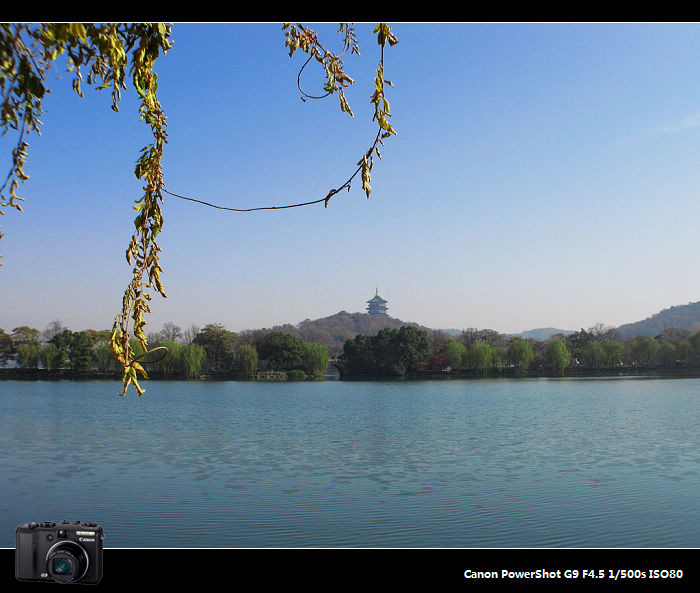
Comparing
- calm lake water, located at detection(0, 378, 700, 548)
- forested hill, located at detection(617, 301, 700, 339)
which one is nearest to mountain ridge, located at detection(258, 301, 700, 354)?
forested hill, located at detection(617, 301, 700, 339)

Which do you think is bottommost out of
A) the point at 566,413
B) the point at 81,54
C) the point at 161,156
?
the point at 566,413

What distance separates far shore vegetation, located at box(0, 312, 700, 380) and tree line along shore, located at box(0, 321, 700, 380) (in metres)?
0.05

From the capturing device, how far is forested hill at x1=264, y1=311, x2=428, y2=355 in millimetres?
41344

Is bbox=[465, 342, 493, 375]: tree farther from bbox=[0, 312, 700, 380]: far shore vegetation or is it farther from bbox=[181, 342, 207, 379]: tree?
bbox=[181, 342, 207, 379]: tree

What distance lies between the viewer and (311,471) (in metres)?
7.78

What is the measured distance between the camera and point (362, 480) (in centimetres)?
723

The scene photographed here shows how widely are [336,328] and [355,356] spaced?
Result: 791 cm

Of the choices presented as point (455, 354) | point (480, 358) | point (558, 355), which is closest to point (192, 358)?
point (455, 354)

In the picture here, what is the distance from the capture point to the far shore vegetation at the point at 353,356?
27.8m
